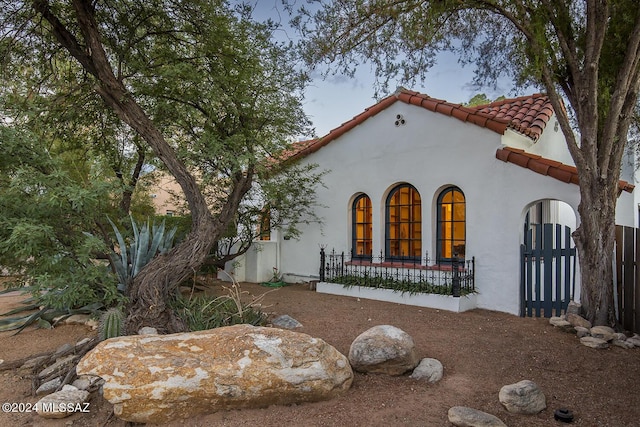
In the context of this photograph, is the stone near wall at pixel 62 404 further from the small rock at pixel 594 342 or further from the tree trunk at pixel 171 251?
the small rock at pixel 594 342

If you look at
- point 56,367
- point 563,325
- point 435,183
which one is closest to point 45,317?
point 56,367

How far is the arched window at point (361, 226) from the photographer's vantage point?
389 inches

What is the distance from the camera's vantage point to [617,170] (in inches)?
224

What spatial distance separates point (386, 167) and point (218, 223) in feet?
14.2

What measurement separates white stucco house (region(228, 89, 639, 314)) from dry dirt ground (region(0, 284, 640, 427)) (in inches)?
74.4

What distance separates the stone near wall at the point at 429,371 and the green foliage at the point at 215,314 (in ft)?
8.13

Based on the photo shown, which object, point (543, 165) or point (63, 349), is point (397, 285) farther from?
point (63, 349)

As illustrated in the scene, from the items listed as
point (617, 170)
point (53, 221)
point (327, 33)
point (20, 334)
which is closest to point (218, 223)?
point (53, 221)

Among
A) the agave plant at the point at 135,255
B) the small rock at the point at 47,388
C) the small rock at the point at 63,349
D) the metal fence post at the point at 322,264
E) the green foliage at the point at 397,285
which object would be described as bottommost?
the small rock at the point at 47,388

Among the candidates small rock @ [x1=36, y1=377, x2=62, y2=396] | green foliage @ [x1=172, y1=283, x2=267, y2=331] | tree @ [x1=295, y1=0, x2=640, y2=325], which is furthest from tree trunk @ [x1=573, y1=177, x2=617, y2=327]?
small rock @ [x1=36, y1=377, x2=62, y2=396]

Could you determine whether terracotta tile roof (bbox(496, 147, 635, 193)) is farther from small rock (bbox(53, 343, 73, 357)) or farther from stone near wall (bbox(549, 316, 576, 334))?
small rock (bbox(53, 343, 73, 357))

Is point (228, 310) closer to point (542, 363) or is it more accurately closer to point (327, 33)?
point (542, 363)

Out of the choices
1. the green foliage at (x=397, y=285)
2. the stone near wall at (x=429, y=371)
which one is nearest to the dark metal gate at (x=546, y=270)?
the green foliage at (x=397, y=285)

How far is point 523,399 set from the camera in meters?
3.36
